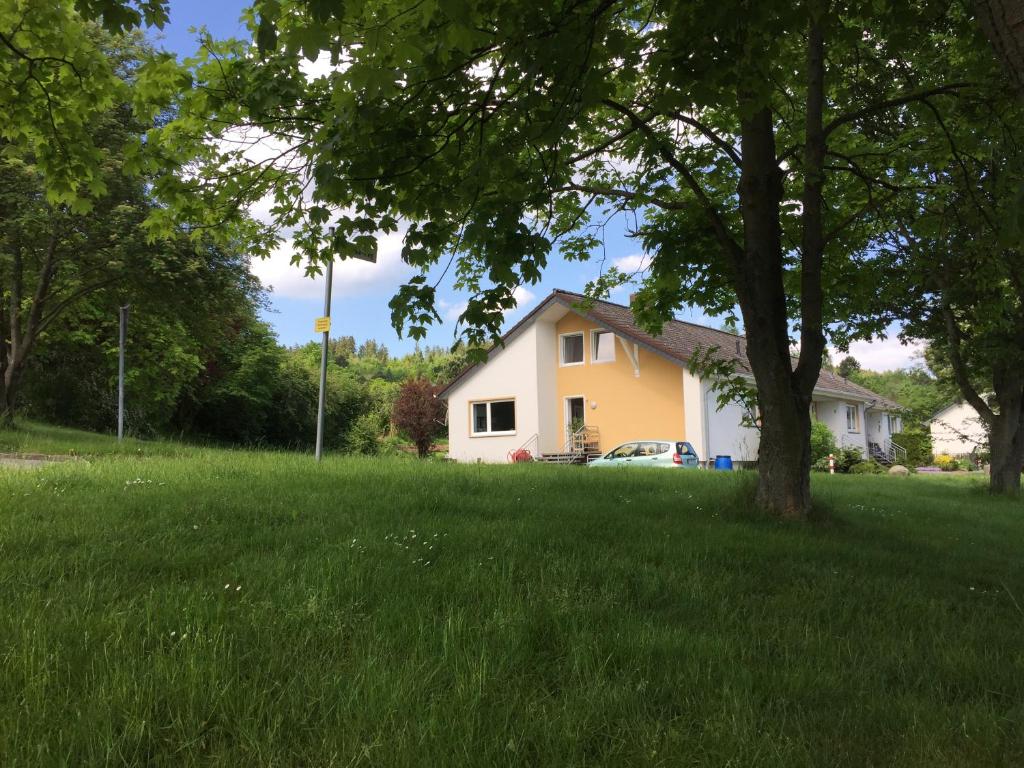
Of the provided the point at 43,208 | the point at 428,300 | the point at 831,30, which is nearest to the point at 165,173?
the point at 428,300

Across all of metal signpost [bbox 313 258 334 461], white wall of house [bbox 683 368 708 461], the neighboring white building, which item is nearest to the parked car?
white wall of house [bbox 683 368 708 461]

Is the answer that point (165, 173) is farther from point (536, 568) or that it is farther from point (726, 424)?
point (726, 424)

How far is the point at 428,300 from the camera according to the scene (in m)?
4.65

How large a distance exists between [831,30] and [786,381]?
3355 millimetres

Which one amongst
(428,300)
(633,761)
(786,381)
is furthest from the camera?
(786,381)

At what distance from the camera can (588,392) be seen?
26.1 m

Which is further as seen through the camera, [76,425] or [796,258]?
[76,425]

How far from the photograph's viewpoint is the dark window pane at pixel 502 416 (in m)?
27.9

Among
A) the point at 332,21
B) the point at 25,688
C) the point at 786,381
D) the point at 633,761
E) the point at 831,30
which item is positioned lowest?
the point at 633,761

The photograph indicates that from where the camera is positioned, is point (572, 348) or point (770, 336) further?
point (572, 348)

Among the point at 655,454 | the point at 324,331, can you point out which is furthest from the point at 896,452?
the point at 324,331

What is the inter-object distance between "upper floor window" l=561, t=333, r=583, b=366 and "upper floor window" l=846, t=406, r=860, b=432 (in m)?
16.5

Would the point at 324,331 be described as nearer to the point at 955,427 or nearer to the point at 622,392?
the point at 622,392

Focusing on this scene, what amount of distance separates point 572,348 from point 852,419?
58.7 feet
